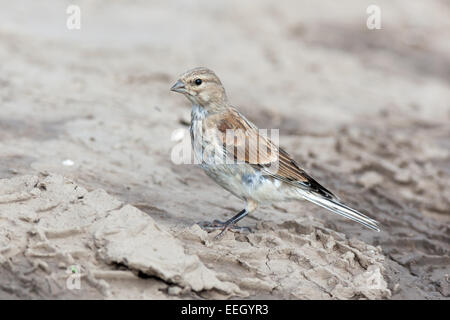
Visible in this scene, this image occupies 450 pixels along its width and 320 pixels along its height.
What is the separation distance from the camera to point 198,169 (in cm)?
778

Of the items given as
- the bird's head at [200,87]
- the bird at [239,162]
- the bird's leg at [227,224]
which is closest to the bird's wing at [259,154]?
the bird at [239,162]

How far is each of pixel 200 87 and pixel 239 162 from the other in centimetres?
83

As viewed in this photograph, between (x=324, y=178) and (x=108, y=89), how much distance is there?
3258 mm

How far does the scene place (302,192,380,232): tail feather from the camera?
5.94 metres

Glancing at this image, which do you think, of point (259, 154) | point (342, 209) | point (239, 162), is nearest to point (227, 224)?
point (239, 162)

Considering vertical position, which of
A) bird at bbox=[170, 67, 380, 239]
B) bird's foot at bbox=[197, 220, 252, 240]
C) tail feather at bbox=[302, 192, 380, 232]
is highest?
bird at bbox=[170, 67, 380, 239]

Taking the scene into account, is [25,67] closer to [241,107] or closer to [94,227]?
[241,107]

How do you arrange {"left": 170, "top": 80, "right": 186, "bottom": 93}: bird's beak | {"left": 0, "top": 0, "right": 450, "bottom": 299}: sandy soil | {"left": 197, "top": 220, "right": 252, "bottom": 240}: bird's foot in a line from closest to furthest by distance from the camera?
{"left": 0, "top": 0, "right": 450, "bottom": 299}: sandy soil
{"left": 197, "top": 220, "right": 252, "bottom": 240}: bird's foot
{"left": 170, "top": 80, "right": 186, "bottom": 93}: bird's beak

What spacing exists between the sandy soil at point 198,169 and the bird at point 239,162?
26 centimetres

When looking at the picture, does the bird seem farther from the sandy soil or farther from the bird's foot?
the sandy soil

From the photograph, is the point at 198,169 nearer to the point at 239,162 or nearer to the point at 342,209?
the point at 239,162

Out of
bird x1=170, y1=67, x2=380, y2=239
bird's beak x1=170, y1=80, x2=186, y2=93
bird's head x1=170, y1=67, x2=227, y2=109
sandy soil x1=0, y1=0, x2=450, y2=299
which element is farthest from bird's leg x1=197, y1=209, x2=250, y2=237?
bird's beak x1=170, y1=80, x2=186, y2=93

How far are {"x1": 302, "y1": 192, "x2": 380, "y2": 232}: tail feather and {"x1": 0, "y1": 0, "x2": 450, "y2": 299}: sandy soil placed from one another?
23 centimetres

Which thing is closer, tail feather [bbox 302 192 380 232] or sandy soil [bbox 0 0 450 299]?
sandy soil [bbox 0 0 450 299]
